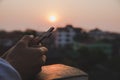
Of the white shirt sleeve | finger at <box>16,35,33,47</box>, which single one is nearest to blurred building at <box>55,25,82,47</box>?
finger at <box>16,35,33,47</box>

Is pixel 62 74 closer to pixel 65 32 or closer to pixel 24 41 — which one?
pixel 24 41

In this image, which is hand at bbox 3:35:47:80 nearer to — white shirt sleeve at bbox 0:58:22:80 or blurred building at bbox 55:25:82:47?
white shirt sleeve at bbox 0:58:22:80

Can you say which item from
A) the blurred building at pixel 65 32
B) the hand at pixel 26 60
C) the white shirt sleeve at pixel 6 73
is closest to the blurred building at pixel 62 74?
the hand at pixel 26 60

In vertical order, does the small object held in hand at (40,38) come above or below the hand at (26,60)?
above

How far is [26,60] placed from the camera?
528 mm

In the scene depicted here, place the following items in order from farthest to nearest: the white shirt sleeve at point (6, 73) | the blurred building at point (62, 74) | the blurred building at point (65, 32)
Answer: the blurred building at point (65, 32) → the blurred building at point (62, 74) → the white shirt sleeve at point (6, 73)

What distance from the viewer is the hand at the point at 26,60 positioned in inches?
20.8

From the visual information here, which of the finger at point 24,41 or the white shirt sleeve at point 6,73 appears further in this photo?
the finger at point 24,41

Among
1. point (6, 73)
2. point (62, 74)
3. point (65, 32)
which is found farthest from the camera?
point (65, 32)

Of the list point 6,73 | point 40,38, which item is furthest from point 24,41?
point 6,73

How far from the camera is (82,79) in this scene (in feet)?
1.63

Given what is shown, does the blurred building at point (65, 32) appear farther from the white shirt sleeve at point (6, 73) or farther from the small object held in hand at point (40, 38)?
the white shirt sleeve at point (6, 73)

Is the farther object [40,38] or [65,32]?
[65,32]

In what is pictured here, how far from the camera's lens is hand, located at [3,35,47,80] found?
20.8 inches
